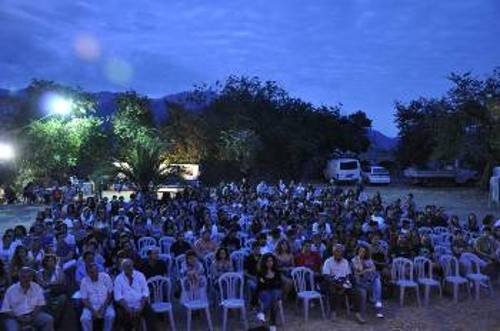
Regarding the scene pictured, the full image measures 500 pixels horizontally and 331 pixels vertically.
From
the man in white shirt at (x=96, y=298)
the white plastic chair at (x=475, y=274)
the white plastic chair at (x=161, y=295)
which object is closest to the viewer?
the man in white shirt at (x=96, y=298)

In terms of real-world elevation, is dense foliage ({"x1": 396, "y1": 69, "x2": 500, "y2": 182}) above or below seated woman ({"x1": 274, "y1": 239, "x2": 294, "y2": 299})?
above

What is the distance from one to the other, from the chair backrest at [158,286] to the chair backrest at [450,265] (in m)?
5.07

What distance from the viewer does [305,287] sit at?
1003cm

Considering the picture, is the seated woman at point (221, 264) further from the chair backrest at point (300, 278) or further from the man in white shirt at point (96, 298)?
the man in white shirt at point (96, 298)

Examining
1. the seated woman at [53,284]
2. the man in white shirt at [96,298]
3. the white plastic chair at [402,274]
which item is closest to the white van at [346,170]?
the white plastic chair at [402,274]

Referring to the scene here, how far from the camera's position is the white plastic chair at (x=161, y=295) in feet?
28.5

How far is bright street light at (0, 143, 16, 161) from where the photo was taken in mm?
26639

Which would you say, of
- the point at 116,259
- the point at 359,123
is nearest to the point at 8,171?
the point at 116,259

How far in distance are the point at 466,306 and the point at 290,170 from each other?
1160 inches

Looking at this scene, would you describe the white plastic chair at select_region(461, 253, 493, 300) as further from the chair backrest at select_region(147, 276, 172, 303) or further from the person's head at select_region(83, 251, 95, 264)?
the person's head at select_region(83, 251, 95, 264)

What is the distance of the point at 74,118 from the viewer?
31.8 m

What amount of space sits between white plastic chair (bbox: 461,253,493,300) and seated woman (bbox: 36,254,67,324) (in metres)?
7.00

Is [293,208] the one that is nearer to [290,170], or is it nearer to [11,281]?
[11,281]

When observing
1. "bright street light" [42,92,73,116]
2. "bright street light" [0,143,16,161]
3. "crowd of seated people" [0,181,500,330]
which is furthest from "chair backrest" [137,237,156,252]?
"bright street light" [42,92,73,116]
